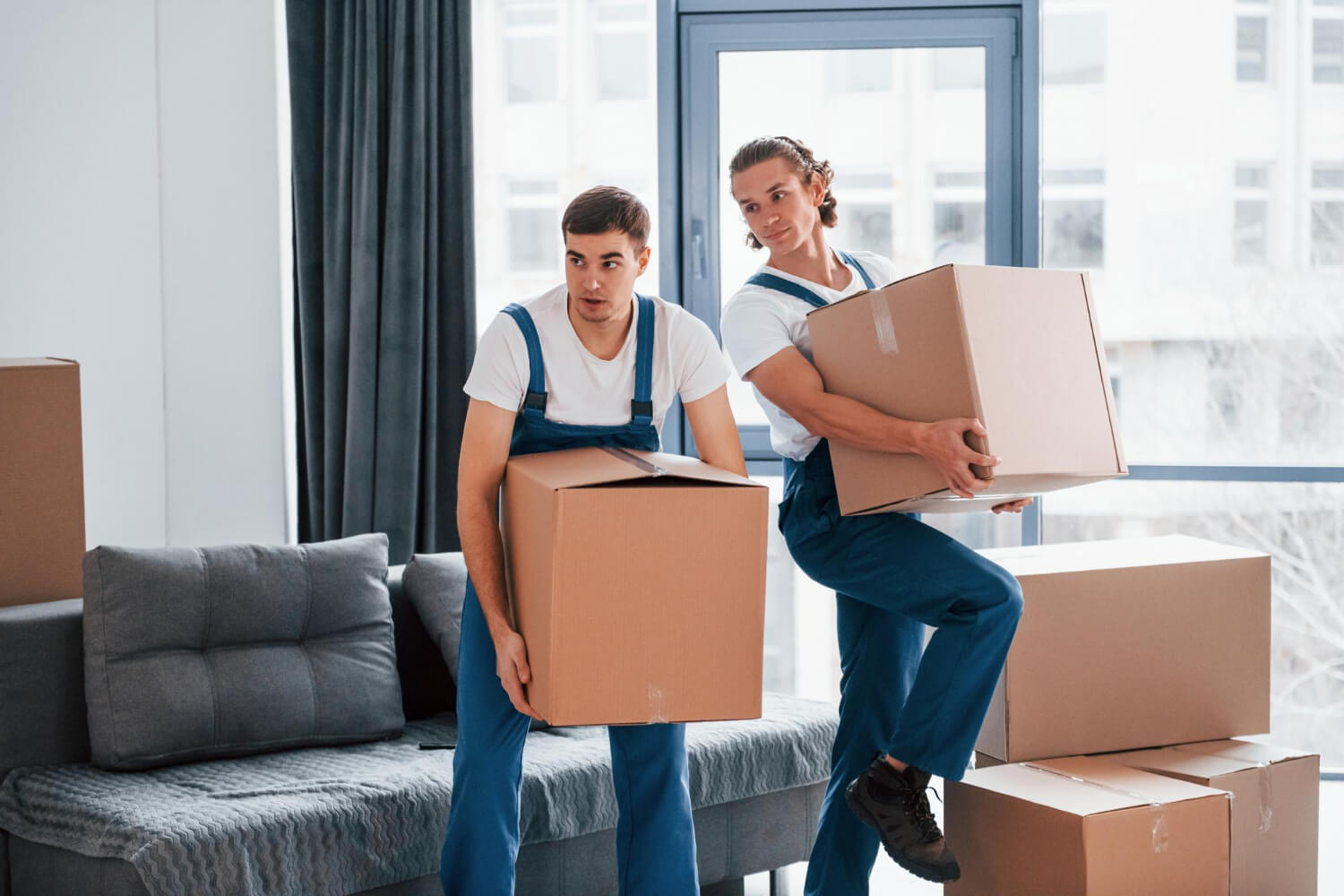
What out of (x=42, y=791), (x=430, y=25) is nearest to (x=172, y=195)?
(x=430, y=25)

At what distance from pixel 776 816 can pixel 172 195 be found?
7.74 ft

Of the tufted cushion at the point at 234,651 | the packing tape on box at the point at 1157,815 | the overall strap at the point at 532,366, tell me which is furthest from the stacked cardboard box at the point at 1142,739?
the tufted cushion at the point at 234,651

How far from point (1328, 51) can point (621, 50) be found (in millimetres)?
1872

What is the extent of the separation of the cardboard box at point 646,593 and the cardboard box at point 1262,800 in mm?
914

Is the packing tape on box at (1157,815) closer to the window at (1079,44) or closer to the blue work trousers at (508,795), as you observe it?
the blue work trousers at (508,795)

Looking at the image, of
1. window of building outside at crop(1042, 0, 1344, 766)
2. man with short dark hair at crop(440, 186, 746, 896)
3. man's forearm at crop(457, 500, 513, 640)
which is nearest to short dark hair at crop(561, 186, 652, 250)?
man with short dark hair at crop(440, 186, 746, 896)

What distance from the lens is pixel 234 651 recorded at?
7.78 feet

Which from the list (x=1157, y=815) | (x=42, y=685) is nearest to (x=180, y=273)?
(x=42, y=685)

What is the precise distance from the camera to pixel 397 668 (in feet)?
8.60

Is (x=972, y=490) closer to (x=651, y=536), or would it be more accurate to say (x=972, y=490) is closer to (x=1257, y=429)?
(x=651, y=536)

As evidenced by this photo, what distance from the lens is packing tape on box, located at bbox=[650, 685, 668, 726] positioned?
5.13ft

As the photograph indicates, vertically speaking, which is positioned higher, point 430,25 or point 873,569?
point 430,25

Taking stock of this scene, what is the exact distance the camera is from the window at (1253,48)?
11.0 feet

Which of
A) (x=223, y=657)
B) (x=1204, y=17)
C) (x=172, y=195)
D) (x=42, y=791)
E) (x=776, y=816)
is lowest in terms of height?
(x=776, y=816)
